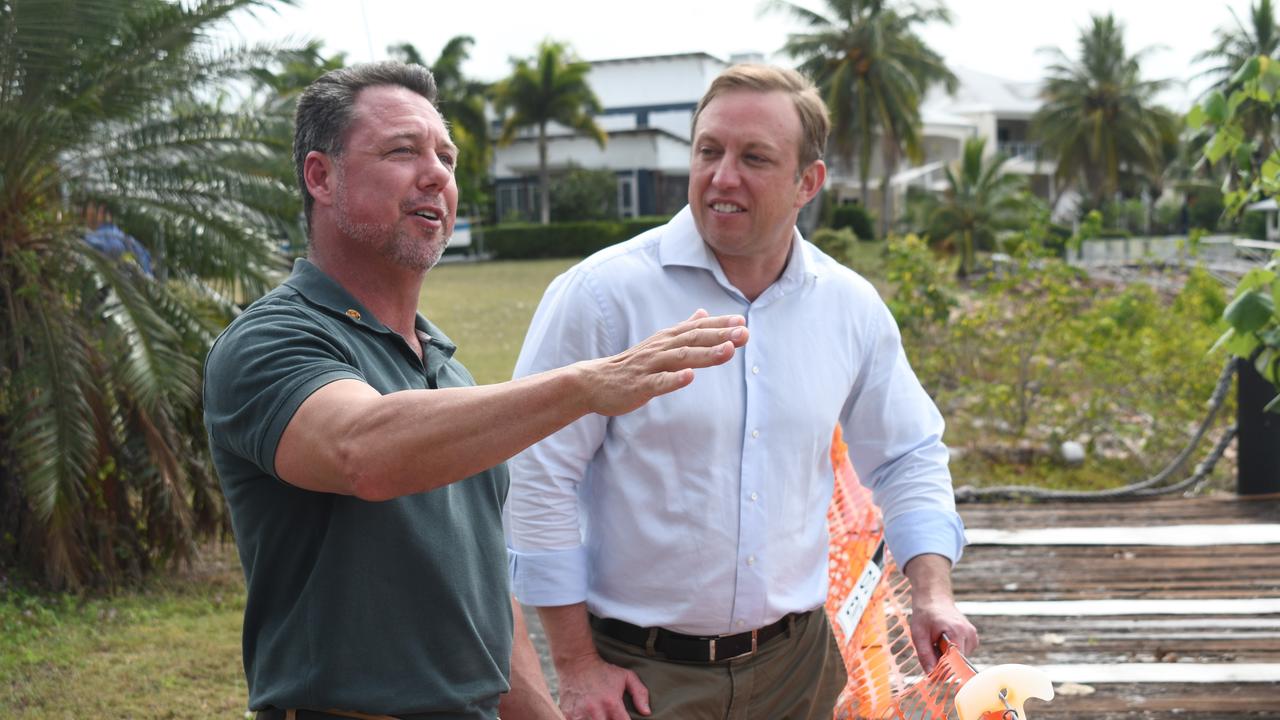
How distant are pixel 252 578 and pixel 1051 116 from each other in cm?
6299

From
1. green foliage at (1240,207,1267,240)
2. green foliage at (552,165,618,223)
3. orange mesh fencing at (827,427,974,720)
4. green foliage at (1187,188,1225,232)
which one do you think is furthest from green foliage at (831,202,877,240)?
orange mesh fencing at (827,427,974,720)

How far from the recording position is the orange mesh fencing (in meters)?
2.81

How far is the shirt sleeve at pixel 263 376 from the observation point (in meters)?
1.77

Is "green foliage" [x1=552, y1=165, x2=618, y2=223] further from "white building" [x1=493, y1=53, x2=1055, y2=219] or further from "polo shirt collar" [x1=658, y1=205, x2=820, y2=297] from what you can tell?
"polo shirt collar" [x1=658, y1=205, x2=820, y2=297]

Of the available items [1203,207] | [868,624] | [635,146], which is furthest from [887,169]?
[868,624]

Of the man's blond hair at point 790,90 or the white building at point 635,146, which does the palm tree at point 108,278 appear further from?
the white building at point 635,146

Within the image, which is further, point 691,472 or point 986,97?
point 986,97

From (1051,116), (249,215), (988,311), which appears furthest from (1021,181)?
(249,215)

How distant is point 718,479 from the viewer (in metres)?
2.80

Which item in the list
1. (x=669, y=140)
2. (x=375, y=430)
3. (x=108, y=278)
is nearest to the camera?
(x=375, y=430)

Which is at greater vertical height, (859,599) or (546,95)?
(546,95)

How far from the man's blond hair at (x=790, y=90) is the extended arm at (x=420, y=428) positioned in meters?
1.32

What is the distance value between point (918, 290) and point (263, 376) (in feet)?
32.5

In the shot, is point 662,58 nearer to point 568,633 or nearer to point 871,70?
point 871,70
